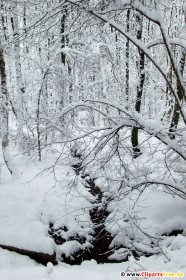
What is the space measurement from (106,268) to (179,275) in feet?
5.83

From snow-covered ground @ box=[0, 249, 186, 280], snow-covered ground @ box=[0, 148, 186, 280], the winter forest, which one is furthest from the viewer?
the winter forest

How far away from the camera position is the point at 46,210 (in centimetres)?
822

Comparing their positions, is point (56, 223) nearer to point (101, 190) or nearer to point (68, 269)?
point (101, 190)

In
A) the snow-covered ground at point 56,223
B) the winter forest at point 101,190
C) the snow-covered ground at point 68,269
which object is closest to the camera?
the snow-covered ground at point 68,269

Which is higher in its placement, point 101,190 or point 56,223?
point 101,190

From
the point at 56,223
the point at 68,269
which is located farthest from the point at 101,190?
the point at 68,269

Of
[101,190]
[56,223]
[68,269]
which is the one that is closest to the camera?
[68,269]

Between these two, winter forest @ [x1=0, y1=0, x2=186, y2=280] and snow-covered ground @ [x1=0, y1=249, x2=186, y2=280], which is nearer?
snow-covered ground @ [x1=0, y1=249, x2=186, y2=280]

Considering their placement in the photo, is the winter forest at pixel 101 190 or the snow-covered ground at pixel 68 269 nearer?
the snow-covered ground at pixel 68 269

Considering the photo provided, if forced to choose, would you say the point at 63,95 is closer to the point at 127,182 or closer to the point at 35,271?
the point at 127,182

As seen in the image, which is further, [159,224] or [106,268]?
[159,224]

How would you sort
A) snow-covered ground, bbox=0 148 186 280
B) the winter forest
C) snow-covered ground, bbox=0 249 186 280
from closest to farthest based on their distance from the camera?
1. snow-covered ground, bbox=0 249 186 280
2. snow-covered ground, bbox=0 148 186 280
3. the winter forest

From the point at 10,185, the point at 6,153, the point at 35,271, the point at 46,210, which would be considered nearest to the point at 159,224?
the point at 46,210

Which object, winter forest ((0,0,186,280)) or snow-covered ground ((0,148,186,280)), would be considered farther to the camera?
winter forest ((0,0,186,280))
